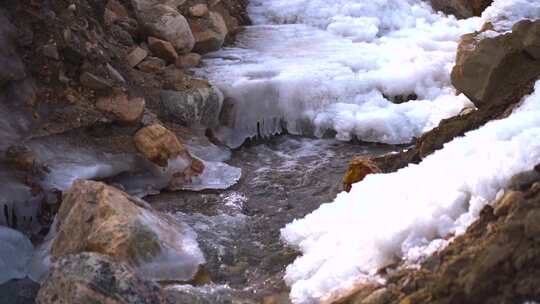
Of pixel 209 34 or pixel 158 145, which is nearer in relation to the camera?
pixel 158 145

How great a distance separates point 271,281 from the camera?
4.34 m

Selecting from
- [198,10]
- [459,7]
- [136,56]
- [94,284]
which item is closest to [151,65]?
[136,56]

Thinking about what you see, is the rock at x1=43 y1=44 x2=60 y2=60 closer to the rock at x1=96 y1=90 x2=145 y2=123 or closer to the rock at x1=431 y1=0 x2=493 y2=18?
the rock at x1=96 y1=90 x2=145 y2=123

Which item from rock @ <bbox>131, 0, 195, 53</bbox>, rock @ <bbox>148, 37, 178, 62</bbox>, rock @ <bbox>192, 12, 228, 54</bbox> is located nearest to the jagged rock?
rock @ <bbox>148, 37, 178, 62</bbox>

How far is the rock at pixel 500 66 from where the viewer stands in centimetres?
514

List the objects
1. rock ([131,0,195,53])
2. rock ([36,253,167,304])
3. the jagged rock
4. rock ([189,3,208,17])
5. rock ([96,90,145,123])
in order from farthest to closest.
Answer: rock ([189,3,208,17]) → rock ([131,0,195,53]) → rock ([96,90,145,123]) → the jagged rock → rock ([36,253,167,304])

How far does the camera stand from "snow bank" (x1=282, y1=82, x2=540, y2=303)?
11.4ft

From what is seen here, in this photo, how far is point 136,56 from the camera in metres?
7.55

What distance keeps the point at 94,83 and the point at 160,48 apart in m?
1.59

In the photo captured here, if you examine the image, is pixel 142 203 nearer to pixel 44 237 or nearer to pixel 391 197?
pixel 44 237

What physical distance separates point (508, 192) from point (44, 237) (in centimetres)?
343

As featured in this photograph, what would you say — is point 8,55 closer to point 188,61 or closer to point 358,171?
point 188,61

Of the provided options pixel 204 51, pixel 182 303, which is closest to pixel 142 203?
pixel 182 303

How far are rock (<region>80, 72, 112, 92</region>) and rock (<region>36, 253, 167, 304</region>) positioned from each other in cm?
314
